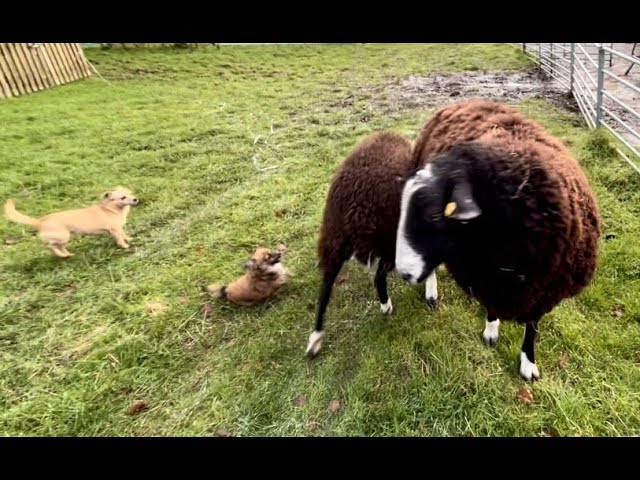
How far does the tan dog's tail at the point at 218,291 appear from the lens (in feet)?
13.1

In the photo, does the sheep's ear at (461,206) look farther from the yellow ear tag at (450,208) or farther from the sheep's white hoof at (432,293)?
the sheep's white hoof at (432,293)

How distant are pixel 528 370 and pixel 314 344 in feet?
4.94

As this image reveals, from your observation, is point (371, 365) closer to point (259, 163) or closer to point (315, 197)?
point (315, 197)

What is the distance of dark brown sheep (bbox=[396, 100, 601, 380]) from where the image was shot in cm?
230

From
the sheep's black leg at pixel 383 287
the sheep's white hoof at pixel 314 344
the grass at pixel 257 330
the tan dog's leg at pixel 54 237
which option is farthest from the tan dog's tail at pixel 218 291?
the tan dog's leg at pixel 54 237

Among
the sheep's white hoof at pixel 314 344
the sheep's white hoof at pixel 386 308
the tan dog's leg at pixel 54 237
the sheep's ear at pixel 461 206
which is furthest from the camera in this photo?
the tan dog's leg at pixel 54 237

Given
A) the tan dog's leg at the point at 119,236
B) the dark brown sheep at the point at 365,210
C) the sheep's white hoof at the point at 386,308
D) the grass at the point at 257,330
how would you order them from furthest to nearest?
the tan dog's leg at the point at 119,236 < the sheep's white hoof at the point at 386,308 < the dark brown sheep at the point at 365,210 < the grass at the point at 257,330

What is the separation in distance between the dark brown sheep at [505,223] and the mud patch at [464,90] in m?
6.13

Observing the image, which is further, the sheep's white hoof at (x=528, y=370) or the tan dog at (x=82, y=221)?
the tan dog at (x=82, y=221)

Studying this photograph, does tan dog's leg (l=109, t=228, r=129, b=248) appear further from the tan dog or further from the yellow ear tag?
the yellow ear tag

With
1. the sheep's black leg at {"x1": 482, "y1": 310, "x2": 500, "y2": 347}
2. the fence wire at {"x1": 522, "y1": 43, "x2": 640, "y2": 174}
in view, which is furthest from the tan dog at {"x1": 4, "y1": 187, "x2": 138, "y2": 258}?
the fence wire at {"x1": 522, "y1": 43, "x2": 640, "y2": 174}

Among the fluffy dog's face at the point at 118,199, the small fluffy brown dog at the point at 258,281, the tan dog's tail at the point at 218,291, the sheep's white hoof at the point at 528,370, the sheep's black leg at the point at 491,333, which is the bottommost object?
the sheep's white hoof at the point at 528,370

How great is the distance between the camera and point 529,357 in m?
2.95

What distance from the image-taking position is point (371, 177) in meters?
3.19
